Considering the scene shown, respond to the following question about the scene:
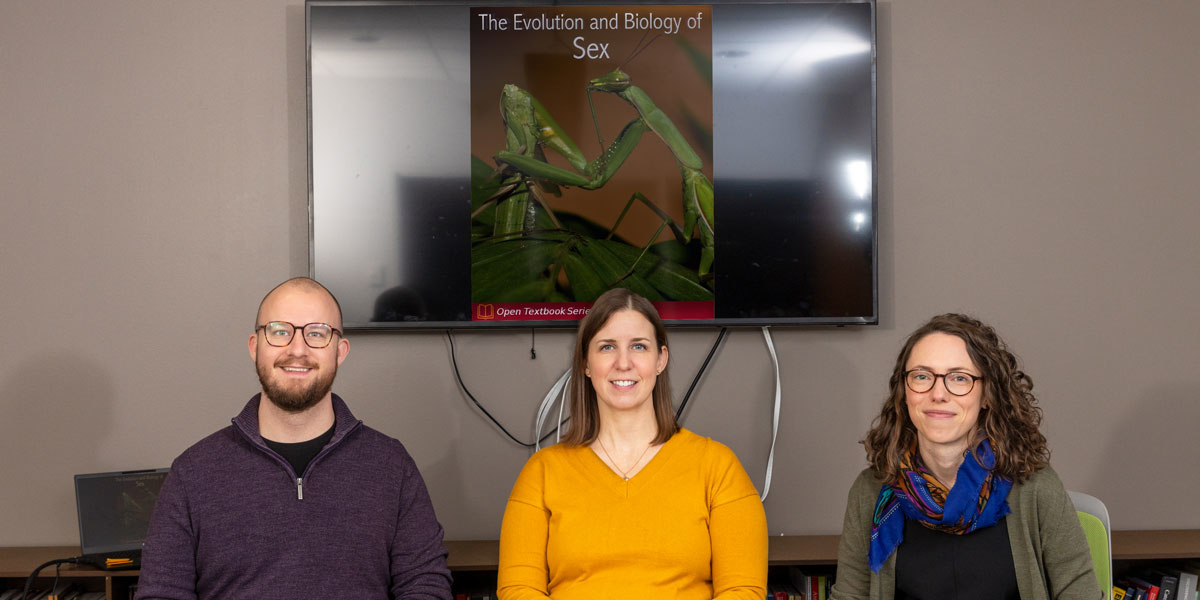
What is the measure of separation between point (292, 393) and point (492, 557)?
854mm

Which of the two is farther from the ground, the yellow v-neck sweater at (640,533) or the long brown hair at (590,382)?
the long brown hair at (590,382)

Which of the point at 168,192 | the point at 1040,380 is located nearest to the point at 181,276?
the point at 168,192

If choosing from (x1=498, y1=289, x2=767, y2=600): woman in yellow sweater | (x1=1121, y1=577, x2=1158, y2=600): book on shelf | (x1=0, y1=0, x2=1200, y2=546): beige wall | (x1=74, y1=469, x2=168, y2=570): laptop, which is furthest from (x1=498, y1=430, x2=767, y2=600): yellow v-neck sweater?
(x1=1121, y1=577, x2=1158, y2=600): book on shelf

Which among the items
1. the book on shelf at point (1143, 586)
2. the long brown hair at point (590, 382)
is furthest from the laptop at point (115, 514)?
the book on shelf at point (1143, 586)

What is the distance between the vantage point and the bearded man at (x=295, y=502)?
75.8 inches

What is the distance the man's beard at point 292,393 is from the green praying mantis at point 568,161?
3.02ft

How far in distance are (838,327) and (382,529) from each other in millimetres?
1573

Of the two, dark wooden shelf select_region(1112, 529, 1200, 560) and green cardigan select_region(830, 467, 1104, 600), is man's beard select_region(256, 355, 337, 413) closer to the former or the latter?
green cardigan select_region(830, 467, 1104, 600)

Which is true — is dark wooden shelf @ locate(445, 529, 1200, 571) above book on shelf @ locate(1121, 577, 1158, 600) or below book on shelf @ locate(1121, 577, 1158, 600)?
above

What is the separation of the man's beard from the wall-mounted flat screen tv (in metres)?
0.74

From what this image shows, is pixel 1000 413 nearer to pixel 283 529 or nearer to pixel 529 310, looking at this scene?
pixel 529 310

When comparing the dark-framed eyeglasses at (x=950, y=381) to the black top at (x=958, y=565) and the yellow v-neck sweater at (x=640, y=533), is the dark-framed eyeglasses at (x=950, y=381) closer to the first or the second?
the black top at (x=958, y=565)

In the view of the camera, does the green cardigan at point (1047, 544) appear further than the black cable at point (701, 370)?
No

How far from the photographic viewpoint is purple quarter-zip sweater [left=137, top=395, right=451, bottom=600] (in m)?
1.92
